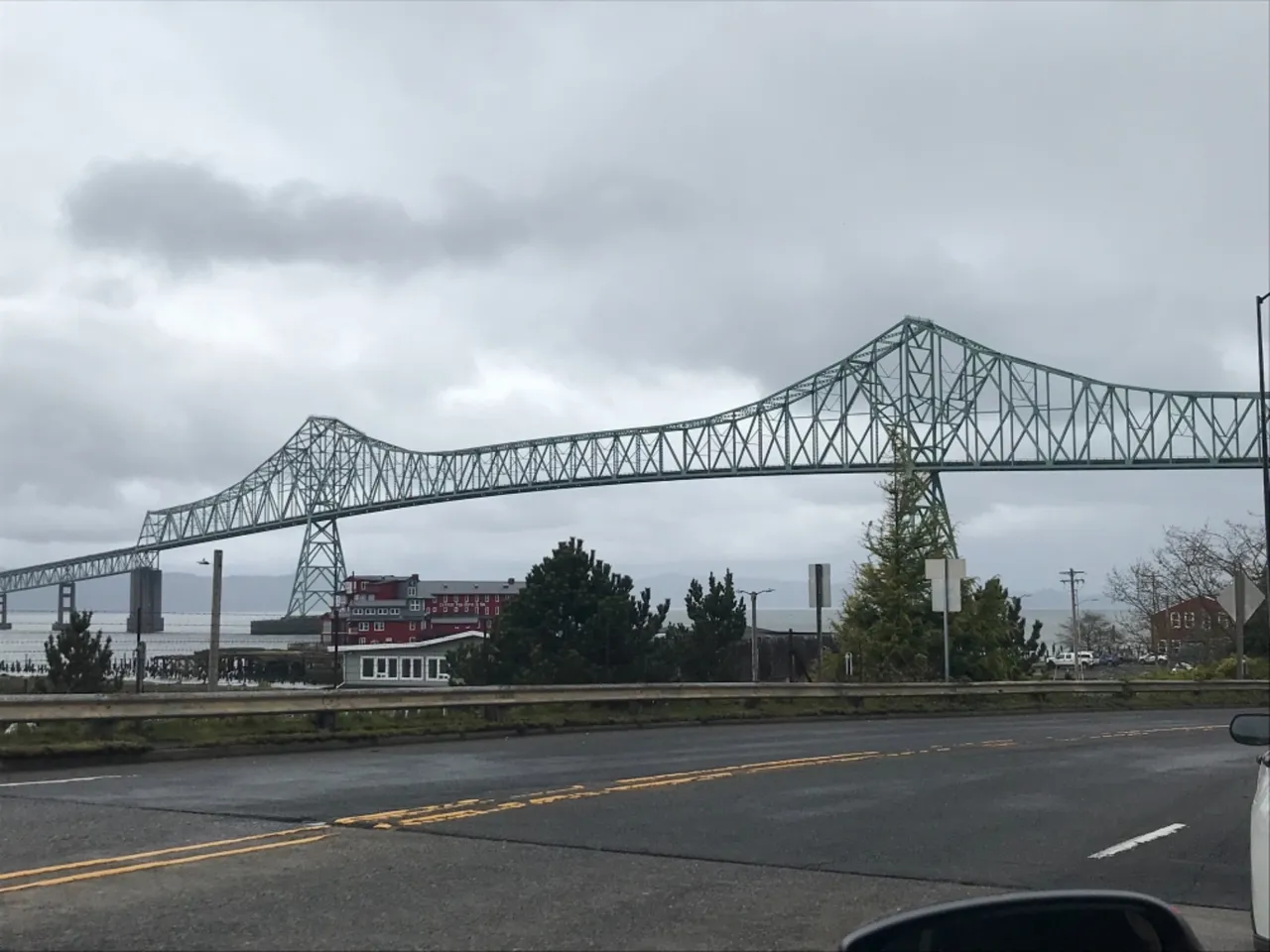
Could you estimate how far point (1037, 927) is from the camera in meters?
3.61

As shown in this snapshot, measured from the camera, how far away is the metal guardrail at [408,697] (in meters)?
16.0

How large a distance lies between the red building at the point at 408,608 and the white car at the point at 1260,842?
90325 mm

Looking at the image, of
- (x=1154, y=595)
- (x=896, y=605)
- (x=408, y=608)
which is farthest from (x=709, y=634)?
(x=408, y=608)

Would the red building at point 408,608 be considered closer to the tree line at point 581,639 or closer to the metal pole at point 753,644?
the metal pole at point 753,644

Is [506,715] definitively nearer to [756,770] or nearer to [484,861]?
[756,770]

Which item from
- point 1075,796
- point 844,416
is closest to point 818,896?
point 1075,796

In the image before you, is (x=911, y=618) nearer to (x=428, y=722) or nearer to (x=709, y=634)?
(x=709, y=634)

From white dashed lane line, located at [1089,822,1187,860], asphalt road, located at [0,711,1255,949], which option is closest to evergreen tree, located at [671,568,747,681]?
asphalt road, located at [0,711,1255,949]

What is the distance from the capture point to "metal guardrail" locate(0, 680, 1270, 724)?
630 inches

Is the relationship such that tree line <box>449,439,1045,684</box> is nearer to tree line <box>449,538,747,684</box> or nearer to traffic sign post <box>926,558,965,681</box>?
tree line <box>449,538,747,684</box>

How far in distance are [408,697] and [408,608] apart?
85.6 m

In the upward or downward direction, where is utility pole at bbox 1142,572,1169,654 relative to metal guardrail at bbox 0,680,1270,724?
upward

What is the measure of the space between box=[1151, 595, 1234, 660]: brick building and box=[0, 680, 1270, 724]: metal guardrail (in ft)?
96.5

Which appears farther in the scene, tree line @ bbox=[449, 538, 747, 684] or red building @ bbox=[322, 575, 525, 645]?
red building @ bbox=[322, 575, 525, 645]
